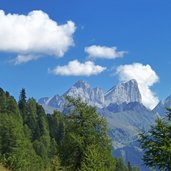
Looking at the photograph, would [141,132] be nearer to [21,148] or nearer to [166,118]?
[166,118]

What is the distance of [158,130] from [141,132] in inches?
80.4

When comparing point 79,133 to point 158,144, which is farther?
point 79,133

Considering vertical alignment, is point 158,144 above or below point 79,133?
below

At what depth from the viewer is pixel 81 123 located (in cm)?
7425

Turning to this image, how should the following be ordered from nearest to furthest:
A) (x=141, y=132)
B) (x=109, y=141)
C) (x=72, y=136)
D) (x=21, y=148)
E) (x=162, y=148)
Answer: (x=162, y=148), (x=141, y=132), (x=72, y=136), (x=109, y=141), (x=21, y=148)

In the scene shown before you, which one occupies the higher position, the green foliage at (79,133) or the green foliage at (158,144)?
the green foliage at (79,133)

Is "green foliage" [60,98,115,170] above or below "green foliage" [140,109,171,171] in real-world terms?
above

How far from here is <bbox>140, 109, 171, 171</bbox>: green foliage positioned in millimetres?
45094

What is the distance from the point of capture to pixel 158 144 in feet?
150

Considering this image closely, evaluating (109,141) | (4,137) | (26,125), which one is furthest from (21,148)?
(26,125)

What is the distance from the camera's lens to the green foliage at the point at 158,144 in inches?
1775

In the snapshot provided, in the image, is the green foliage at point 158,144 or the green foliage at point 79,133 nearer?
the green foliage at point 158,144

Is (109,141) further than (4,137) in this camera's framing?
No

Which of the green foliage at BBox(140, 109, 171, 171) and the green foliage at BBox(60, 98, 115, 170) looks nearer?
the green foliage at BBox(140, 109, 171, 171)
